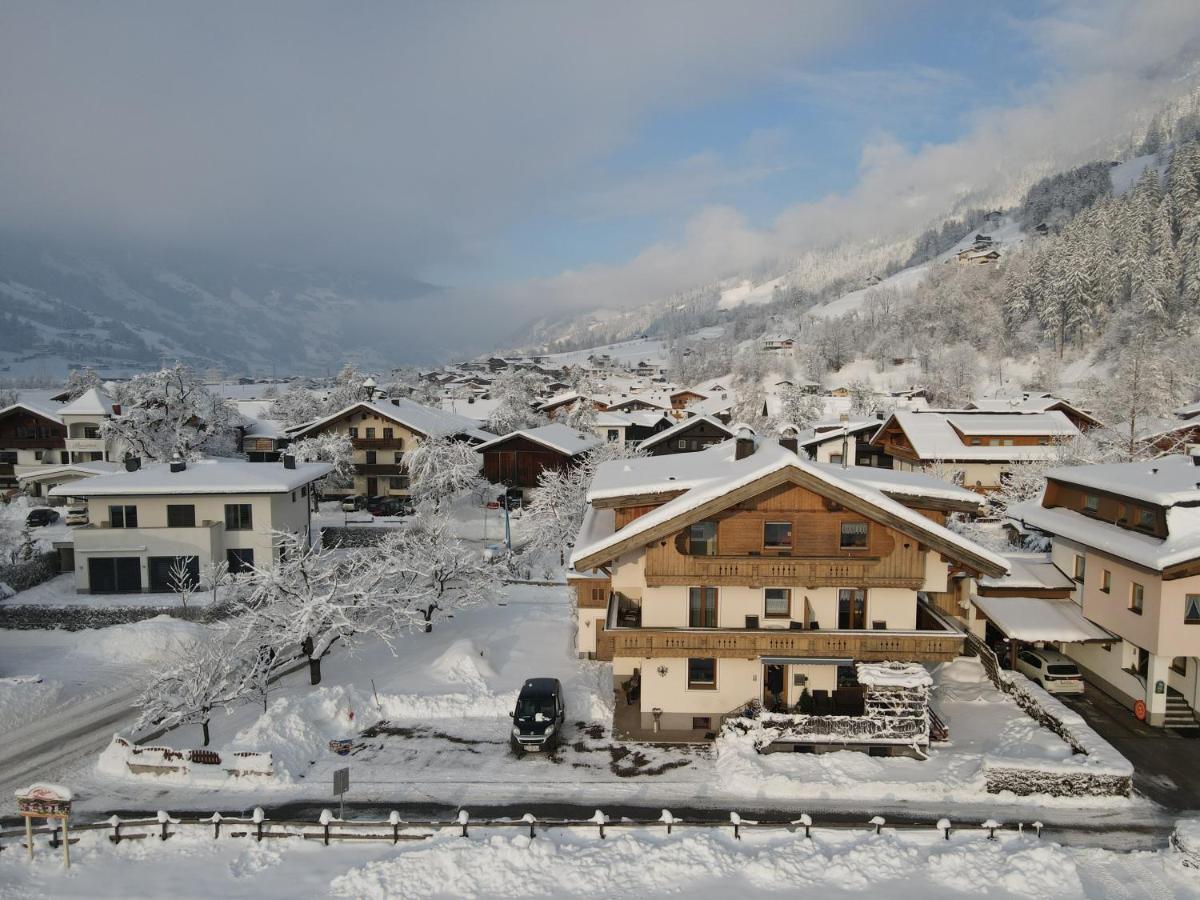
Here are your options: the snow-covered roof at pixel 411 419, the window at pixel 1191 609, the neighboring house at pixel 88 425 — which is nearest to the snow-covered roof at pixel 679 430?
the snow-covered roof at pixel 411 419

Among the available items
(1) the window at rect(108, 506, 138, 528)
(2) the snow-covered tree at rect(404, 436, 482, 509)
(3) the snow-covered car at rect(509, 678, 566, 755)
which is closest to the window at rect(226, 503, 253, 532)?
(1) the window at rect(108, 506, 138, 528)

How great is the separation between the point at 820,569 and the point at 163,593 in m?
34.4

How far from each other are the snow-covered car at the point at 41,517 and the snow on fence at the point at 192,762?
39275mm

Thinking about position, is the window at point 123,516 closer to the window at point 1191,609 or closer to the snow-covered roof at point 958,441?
the window at point 1191,609

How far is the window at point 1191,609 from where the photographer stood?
22.3 meters

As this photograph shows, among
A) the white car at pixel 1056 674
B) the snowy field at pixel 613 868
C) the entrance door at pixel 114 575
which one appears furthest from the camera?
the entrance door at pixel 114 575

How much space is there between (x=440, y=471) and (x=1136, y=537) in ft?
149

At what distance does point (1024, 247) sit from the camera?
171m

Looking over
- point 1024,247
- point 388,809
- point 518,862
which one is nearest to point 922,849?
point 518,862

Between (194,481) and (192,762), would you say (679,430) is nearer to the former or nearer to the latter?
(194,481)

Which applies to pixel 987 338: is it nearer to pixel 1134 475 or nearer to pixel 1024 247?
pixel 1024 247

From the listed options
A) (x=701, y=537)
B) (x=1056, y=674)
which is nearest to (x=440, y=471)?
(x=701, y=537)

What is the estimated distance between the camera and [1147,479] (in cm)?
2564

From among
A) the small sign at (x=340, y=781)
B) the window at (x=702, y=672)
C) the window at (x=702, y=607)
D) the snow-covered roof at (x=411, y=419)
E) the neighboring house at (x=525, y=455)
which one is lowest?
the small sign at (x=340, y=781)
